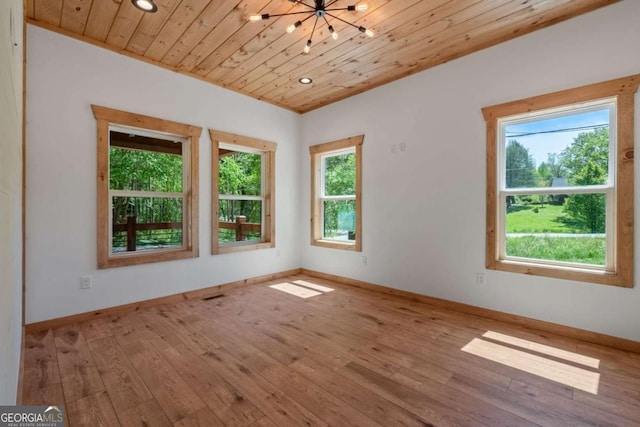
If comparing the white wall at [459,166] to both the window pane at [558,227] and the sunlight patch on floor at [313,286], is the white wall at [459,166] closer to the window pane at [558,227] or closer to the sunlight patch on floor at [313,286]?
the window pane at [558,227]

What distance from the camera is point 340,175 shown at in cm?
464

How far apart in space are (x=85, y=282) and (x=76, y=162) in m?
1.18

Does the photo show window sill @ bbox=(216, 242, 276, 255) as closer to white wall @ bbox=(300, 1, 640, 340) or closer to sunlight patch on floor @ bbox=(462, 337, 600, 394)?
white wall @ bbox=(300, 1, 640, 340)

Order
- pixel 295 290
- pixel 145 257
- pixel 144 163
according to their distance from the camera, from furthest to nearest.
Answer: pixel 295 290 → pixel 144 163 → pixel 145 257

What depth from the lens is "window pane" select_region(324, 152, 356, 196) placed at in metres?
4.48

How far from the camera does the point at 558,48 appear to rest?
106 inches

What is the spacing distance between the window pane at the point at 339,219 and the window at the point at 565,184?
6.16ft

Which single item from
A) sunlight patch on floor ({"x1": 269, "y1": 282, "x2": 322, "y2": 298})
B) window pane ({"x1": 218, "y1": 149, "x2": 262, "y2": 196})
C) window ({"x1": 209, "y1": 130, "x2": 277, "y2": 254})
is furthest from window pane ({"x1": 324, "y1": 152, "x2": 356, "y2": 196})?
sunlight patch on floor ({"x1": 269, "y1": 282, "x2": 322, "y2": 298})

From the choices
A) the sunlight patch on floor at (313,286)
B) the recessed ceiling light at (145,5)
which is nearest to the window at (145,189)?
the recessed ceiling light at (145,5)

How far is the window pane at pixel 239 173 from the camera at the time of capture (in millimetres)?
4266

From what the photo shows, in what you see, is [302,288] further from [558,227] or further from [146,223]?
[558,227]

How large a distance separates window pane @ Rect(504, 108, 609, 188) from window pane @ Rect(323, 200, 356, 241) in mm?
2047

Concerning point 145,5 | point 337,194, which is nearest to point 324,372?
point 337,194

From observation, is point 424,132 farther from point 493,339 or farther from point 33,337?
point 33,337
